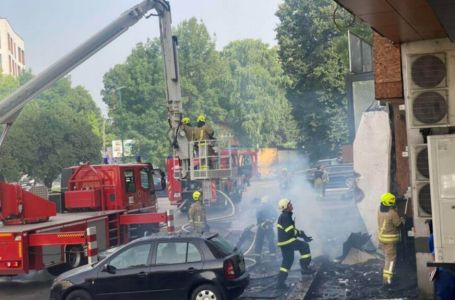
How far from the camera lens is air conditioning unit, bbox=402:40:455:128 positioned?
680 cm

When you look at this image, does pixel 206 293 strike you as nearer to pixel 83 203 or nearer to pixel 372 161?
pixel 372 161

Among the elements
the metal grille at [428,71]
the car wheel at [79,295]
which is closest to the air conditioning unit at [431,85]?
the metal grille at [428,71]

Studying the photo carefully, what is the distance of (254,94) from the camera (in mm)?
46281

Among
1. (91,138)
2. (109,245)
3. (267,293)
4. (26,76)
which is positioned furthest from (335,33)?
(26,76)

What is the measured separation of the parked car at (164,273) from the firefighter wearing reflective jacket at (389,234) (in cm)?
235

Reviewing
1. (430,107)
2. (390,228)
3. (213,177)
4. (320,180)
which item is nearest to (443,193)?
(430,107)

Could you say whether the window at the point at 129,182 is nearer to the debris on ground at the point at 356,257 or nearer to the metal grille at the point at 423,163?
the debris on ground at the point at 356,257

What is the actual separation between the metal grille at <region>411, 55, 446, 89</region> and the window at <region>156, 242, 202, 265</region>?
4.03m

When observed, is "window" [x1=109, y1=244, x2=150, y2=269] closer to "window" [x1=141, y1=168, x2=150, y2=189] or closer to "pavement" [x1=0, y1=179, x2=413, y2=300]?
"pavement" [x1=0, y1=179, x2=413, y2=300]

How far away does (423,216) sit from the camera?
7070 millimetres

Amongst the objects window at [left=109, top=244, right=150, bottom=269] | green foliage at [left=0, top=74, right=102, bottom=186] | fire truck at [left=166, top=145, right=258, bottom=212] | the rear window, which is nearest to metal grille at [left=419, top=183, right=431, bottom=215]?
the rear window

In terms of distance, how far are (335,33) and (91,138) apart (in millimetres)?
17251

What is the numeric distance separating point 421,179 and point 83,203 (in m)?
9.07

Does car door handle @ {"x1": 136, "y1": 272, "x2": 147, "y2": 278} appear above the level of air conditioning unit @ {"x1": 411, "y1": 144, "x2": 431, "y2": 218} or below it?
below
